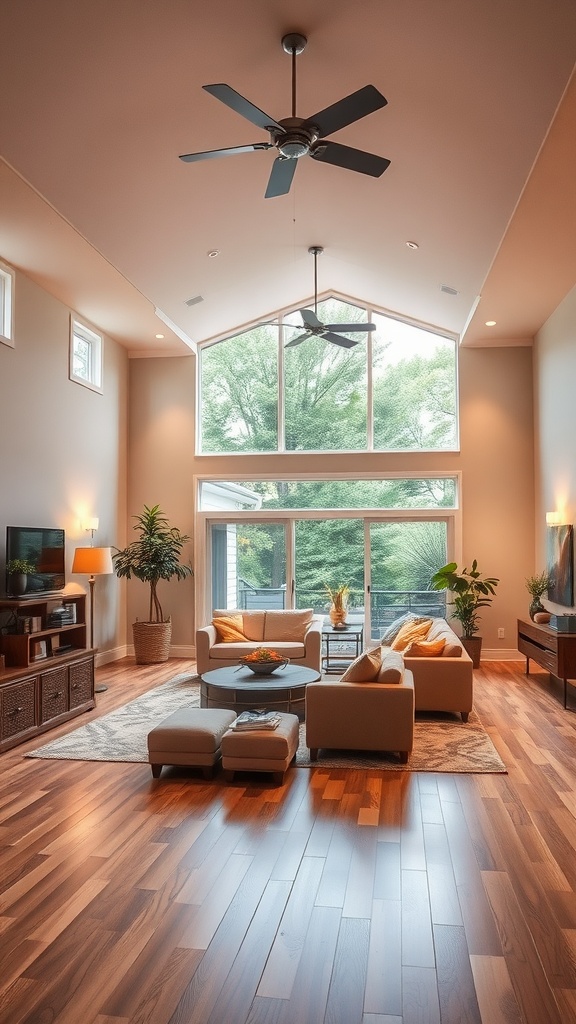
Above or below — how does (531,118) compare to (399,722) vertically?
above

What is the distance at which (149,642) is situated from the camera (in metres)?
9.52

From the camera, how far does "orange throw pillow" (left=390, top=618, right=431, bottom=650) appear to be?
7203 mm

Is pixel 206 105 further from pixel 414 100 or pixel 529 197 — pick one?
pixel 529 197

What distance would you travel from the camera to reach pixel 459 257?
24.6ft

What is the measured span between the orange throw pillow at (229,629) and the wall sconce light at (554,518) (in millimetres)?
3582

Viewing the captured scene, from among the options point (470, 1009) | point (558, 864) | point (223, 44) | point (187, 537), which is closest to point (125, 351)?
point (187, 537)

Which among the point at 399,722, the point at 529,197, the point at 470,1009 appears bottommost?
the point at 470,1009

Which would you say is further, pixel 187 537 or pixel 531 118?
pixel 187 537

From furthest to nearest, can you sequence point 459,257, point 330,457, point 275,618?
point 330,457 → point 275,618 → point 459,257

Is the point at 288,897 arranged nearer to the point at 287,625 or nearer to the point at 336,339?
the point at 287,625

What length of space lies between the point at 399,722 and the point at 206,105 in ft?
14.6

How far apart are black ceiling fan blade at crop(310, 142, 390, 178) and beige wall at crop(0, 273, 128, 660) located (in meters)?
3.85

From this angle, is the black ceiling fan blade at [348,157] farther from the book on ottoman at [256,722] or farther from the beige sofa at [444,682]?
the beige sofa at [444,682]

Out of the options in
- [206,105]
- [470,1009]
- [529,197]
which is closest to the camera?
[470,1009]
